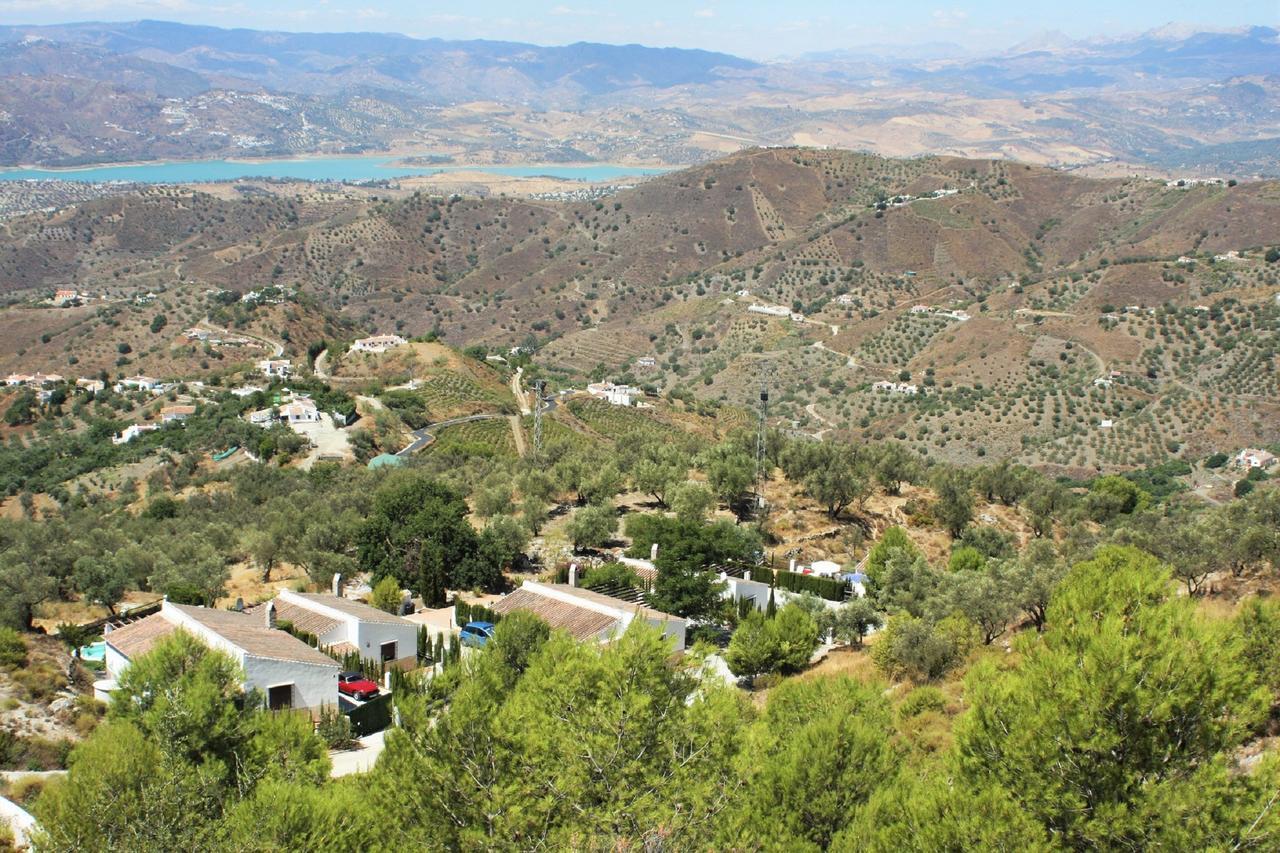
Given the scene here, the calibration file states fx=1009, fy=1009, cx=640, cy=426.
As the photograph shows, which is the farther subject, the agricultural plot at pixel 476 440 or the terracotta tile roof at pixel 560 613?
the agricultural plot at pixel 476 440

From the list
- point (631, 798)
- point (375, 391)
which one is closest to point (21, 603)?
point (631, 798)

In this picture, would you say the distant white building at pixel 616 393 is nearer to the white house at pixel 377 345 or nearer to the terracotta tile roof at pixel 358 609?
the white house at pixel 377 345

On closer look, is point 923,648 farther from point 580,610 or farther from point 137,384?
point 137,384

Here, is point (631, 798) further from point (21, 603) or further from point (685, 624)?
point (21, 603)

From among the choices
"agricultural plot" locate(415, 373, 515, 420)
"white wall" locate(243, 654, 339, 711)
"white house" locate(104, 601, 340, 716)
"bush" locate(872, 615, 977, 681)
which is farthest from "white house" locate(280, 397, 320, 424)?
"bush" locate(872, 615, 977, 681)

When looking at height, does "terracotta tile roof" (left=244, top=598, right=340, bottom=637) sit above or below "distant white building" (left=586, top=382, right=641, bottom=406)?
above

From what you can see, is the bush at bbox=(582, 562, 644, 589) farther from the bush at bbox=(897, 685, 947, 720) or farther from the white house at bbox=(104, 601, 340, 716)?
the bush at bbox=(897, 685, 947, 720)

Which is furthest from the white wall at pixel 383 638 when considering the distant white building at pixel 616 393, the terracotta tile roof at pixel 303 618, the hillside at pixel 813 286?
the hillside at pixel 813 286
